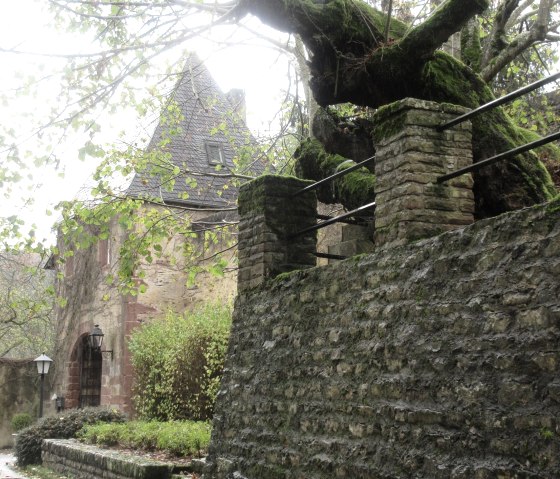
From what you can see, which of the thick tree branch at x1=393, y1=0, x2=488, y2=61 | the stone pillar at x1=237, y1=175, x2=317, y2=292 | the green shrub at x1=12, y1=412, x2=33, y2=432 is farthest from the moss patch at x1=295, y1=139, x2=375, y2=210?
the green shrub at x1=12, y1=412, x2=33, y2=432

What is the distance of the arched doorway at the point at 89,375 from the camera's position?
21.6 meters

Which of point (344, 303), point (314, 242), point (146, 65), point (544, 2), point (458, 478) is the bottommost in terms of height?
point (458, 478)

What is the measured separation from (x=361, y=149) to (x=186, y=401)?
22.9 feet

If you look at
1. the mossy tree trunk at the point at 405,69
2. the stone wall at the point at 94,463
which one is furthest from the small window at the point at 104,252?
the mossy tree trunk at the point at 405,69

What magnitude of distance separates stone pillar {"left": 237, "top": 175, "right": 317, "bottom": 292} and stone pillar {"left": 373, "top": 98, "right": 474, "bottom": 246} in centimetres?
204

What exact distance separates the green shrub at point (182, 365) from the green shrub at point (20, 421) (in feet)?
25.5

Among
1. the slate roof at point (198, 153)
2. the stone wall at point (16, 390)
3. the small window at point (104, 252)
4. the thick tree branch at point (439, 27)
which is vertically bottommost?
the stone wall at point (16, 390)

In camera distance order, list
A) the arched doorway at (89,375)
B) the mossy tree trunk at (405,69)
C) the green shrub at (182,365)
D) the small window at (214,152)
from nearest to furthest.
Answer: the mossy tree trunk at (405,69)
the green shrub at (182,365)
the small window at (214,152)
the arched doorway at (89,375)

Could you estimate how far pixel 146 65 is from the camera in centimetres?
906

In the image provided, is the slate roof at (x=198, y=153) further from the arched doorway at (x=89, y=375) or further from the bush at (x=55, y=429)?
the arched doorway at (x=89, y=375)

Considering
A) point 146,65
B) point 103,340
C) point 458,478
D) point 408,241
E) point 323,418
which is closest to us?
point 458,478

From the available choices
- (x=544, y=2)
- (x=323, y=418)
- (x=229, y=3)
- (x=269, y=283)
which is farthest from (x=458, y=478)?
(x=544, y=2)

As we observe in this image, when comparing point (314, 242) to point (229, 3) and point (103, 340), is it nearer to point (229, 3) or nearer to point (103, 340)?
point (229, 3)

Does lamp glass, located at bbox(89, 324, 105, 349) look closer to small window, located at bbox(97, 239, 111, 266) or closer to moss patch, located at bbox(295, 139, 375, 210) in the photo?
small window, located at bbox(97, 239, 111, 266)
